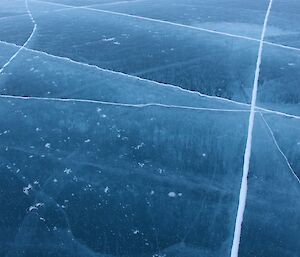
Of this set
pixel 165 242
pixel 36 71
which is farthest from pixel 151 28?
pixel 165 242

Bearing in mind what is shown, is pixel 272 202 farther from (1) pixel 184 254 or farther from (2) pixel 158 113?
(2) pixel 158 113

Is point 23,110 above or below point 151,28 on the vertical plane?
below

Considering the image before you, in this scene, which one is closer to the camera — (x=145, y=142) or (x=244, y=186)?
(x=244, y=186)

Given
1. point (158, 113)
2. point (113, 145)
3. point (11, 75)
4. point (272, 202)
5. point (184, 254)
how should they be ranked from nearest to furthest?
point (184, 254)
point (272, 202)
point (113, 145)
point (158, 113)
point (11, 75)

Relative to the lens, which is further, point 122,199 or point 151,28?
point 151,28

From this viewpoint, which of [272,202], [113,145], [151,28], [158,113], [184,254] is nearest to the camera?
[184,254]

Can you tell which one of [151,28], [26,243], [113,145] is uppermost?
[151,28]
